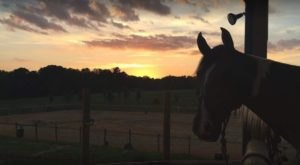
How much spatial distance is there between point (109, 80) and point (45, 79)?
42.3 feet

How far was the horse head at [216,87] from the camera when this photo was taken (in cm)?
277

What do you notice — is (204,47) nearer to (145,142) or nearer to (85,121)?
(85,121)

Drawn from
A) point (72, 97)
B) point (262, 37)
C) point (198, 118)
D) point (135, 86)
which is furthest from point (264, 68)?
point (135, 86)

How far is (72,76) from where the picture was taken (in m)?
73.7

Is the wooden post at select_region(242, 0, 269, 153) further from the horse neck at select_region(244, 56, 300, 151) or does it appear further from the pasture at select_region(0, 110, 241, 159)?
the horse neck at select_region(244, 56, 300, 151)

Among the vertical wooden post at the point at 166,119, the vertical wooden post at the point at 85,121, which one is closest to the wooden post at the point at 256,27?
the vertical wooden post at the point at 166,119

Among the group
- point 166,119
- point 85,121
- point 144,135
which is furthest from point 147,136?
point 85,121

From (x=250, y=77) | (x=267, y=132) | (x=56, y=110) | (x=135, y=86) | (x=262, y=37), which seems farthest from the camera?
(x=135, y=86)

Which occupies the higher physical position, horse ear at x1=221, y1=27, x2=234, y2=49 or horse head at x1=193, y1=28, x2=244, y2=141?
horse ear at x1=221, y1=27, x2=234, y2=49

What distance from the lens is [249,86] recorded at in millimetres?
2764

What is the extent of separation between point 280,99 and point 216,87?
39cm

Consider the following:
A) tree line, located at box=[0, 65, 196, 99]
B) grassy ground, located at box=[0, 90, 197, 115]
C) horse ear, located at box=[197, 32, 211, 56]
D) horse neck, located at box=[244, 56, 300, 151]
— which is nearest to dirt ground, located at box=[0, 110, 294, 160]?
horse neck, located at box=[244, 56, 300, 151]

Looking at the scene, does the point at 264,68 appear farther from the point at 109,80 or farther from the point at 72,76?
the point at 109,80

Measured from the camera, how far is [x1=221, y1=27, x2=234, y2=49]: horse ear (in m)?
2.65
